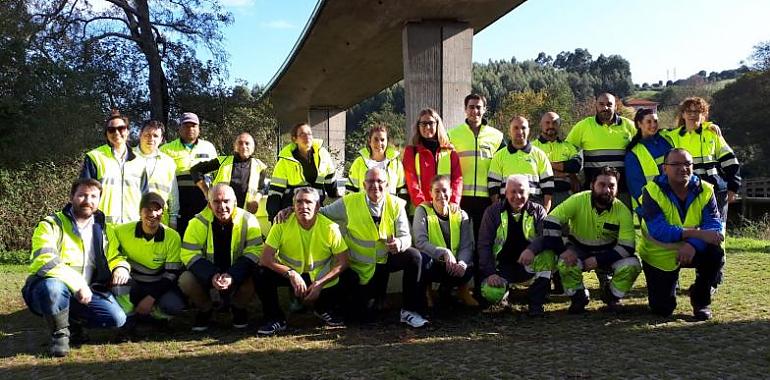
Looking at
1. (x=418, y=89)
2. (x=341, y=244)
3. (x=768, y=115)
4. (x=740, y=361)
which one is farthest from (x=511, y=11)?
(x=768, y=115)

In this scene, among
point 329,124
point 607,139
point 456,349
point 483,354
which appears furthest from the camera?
point 329,124

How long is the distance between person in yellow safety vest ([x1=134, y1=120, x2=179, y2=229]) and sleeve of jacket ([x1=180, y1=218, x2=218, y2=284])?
0.65m

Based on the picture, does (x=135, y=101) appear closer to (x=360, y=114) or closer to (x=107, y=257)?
(x=107, y=257)

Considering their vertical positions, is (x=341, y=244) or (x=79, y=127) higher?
(x=79, y=127)

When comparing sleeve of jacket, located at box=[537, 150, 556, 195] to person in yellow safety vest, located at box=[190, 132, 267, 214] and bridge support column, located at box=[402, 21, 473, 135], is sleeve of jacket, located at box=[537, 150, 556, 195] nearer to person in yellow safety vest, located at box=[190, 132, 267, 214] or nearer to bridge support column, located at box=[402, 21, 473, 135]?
person in yellow safety vest, located at box=[190, 132, 267, 214]

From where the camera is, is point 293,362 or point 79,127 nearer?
point 293,362

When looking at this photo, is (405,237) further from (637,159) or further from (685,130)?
(685,130)

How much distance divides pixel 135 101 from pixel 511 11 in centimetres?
1128

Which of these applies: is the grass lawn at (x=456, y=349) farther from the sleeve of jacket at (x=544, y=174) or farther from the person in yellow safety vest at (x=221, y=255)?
the sleeve of jacket at (x=544, y=174)

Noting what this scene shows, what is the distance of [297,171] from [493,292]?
2221mm

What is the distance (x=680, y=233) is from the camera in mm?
4719

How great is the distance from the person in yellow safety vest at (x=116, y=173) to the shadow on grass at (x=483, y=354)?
1.36m

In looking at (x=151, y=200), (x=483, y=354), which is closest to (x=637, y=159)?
(x=483, y=354)

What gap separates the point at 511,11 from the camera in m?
9.69
